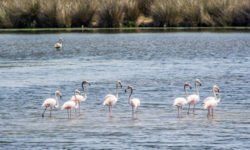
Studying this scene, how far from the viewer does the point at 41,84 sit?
69.1ft

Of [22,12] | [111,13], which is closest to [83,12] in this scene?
[111,13]

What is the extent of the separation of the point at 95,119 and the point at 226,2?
37.3 m

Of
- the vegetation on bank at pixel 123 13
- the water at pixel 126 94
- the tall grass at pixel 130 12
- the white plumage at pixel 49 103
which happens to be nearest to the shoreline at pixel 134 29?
the vegetation on bank at pixel 123 13

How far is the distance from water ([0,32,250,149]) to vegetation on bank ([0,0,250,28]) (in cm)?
1080

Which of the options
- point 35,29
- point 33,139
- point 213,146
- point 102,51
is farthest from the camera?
point 35,29

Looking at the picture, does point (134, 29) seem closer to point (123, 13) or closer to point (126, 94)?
point (123, 13)

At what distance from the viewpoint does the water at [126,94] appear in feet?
42.2

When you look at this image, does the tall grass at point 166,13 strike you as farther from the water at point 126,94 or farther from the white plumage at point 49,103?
the white plumage at point 49,103

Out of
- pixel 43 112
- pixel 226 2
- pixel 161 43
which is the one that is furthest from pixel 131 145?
pixel 226 2

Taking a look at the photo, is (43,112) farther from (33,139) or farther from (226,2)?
(226,2)

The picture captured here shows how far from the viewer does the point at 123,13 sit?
50562 mm

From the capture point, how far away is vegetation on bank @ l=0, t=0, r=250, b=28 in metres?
50.1

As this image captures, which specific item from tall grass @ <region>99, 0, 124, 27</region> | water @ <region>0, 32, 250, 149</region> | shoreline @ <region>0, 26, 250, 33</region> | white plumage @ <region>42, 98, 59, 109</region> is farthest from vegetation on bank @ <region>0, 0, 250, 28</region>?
white plumage @ <region>42, 98, 59, 109</region>

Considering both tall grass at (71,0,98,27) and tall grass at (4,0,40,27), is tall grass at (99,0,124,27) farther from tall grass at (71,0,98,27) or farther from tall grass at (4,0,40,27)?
tall grass at (4,0,40,27)
